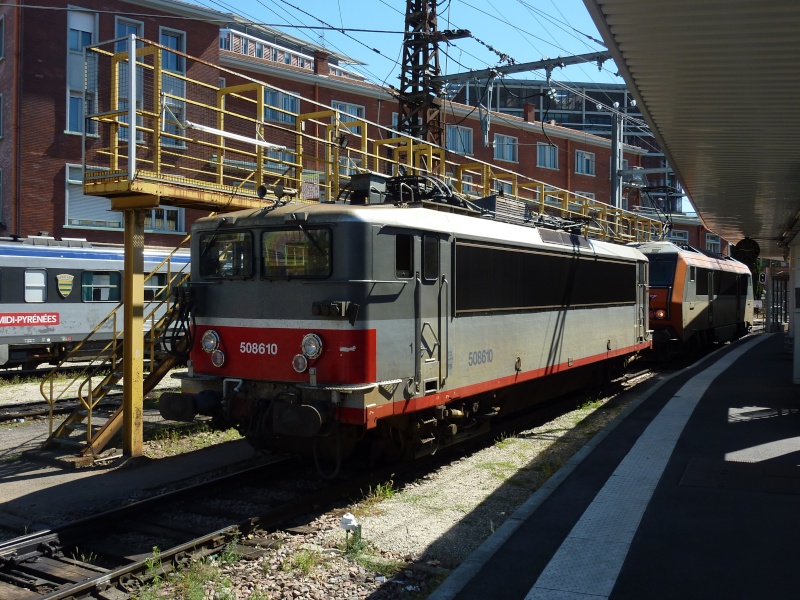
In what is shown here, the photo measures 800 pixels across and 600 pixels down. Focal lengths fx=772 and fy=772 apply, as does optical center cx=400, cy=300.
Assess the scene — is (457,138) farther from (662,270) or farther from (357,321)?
(357,321)

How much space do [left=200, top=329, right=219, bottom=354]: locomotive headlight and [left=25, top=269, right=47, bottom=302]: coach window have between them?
454 inches

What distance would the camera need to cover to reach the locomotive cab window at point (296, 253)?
25.5 feet

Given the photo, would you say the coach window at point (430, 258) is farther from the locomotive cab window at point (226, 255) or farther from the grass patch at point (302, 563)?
the grass patch at point (302, 563)

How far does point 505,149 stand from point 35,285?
29.5 meters

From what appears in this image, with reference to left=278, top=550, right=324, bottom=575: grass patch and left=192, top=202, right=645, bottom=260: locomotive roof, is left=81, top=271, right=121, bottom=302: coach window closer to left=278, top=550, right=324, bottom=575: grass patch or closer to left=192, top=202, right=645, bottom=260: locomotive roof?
left=192, top=202, right=645, bottom=260: locomotive roof

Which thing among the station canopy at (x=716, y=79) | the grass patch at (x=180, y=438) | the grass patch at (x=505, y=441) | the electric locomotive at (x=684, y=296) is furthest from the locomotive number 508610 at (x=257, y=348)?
the electric locomotive at (x=684, y=296)

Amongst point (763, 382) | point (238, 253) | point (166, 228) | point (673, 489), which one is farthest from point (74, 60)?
point (673, 489)

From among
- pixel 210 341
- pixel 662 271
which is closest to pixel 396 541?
pixel 210 341

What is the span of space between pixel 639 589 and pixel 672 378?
11.9 m

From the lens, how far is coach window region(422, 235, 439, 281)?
830cm

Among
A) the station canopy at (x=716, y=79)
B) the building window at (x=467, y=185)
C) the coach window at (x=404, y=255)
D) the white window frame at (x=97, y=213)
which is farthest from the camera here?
the white window frame at (x=97, y=213)

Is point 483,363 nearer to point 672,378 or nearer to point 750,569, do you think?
point 750,569

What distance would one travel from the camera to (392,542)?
266 inches

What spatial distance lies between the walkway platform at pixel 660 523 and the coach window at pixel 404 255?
259 cm
